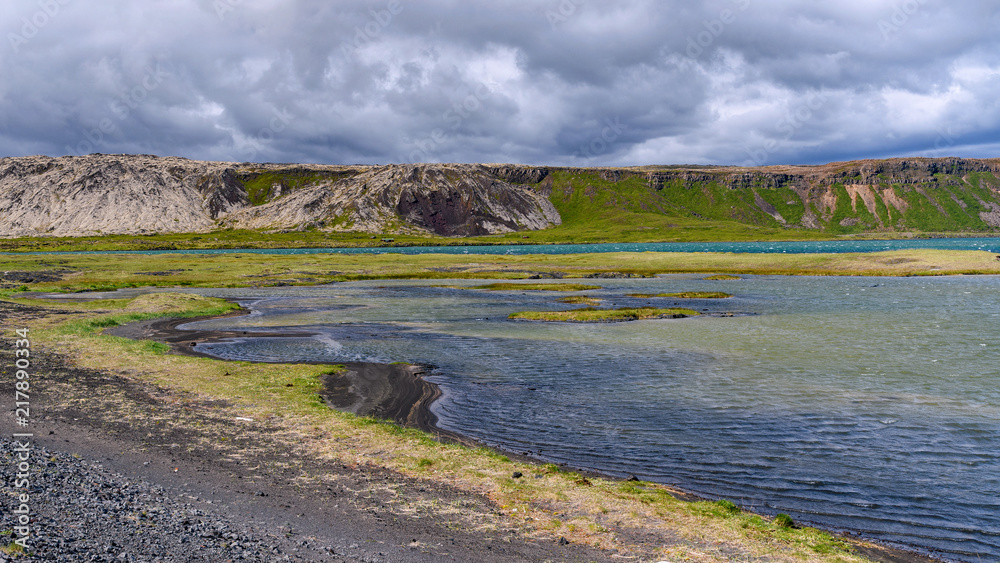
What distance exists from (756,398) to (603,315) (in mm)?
29933

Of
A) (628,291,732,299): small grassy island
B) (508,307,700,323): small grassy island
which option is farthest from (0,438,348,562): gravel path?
(628,291,732,299): small grassy island

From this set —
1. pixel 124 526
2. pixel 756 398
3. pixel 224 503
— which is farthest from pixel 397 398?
pixel 756 398

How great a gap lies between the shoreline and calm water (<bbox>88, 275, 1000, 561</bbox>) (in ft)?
2.36

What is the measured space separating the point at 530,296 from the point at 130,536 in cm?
7169

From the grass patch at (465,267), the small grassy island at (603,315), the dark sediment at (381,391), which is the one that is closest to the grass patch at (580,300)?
the small grassy island at (603,315)

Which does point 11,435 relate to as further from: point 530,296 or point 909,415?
point 530,296

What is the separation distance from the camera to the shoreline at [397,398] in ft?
45.0

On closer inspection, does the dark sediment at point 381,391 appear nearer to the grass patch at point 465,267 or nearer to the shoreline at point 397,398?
the shoreline at point 397,398

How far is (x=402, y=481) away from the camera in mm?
16422

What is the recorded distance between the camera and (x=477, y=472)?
57.0ft

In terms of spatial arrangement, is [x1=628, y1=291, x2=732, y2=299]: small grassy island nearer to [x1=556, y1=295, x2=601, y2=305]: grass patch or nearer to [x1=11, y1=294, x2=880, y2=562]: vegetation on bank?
[x1=556, y1=295, x2=601, y2=305]: grass patch

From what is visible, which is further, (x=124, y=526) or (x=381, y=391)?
(x=381, y=391)

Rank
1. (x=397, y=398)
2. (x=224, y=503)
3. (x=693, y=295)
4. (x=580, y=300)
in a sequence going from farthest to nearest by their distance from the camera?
(x=693, y=295), (x=580, y=300), (x=397, y=398), (x=224, y=503)

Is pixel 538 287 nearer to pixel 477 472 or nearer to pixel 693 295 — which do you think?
pixel 693 295
